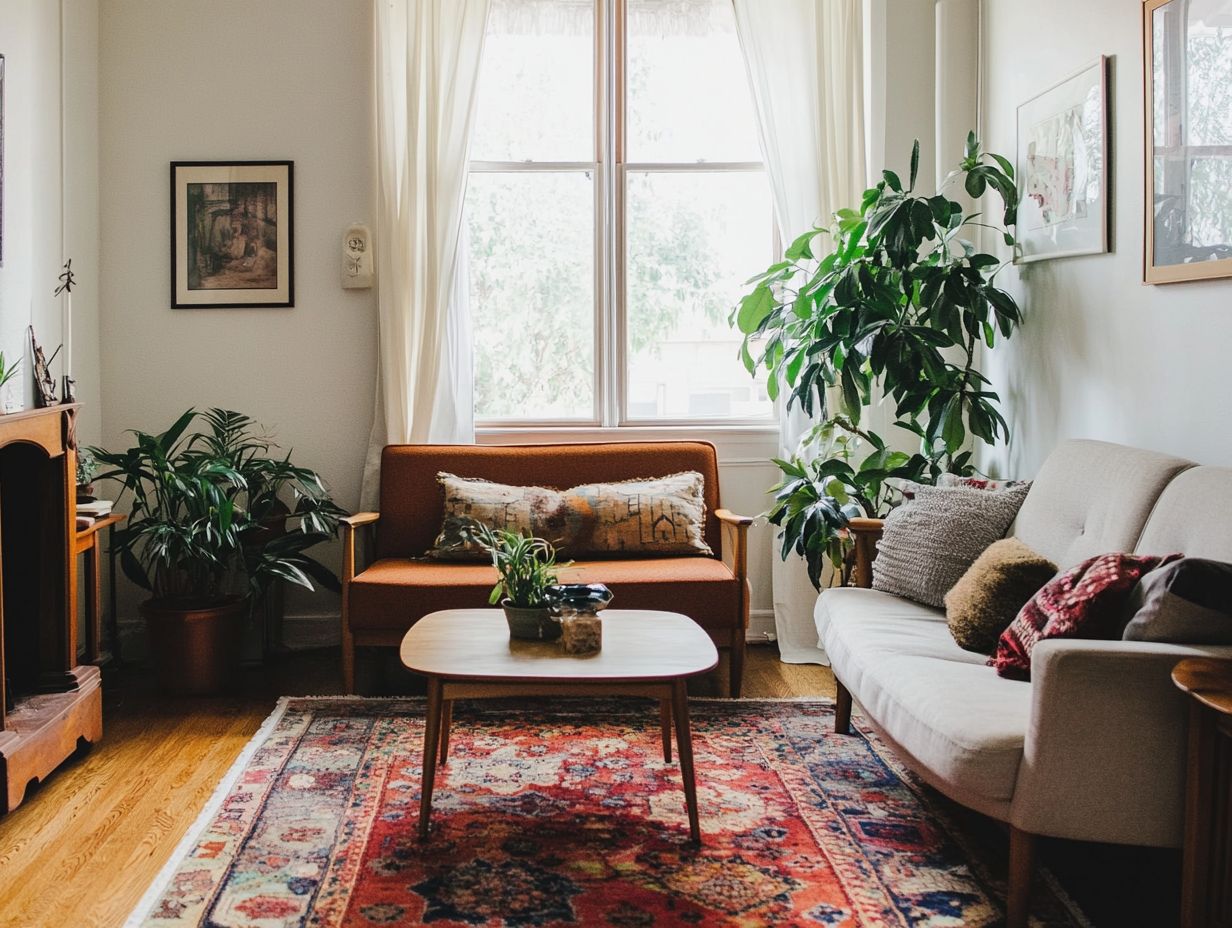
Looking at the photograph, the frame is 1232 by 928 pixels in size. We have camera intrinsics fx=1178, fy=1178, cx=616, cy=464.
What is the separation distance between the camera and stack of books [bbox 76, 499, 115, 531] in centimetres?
358

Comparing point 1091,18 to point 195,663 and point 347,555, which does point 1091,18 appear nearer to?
point 347,555

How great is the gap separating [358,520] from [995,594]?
2.21 m

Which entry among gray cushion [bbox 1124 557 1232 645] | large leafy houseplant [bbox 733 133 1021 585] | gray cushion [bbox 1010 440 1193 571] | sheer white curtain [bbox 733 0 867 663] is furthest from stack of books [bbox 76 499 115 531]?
gray cushion [bbox 1124 557 1232 645]

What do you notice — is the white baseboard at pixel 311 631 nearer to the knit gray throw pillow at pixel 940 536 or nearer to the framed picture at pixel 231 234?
the framed picture at pixel 231 234

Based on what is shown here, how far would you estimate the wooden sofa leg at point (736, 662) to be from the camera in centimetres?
395

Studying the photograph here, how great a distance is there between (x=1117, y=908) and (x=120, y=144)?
14.0ft

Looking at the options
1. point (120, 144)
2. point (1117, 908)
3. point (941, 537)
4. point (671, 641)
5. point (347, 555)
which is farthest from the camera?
point (120, 144)

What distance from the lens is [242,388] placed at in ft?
15.4

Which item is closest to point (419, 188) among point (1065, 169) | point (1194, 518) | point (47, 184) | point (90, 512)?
point (47, 184)

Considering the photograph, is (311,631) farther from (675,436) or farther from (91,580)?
(675,436)

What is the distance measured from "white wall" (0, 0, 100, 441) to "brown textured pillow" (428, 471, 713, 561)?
1.48m

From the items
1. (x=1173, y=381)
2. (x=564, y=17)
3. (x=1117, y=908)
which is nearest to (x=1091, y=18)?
(x=1173, y=381)

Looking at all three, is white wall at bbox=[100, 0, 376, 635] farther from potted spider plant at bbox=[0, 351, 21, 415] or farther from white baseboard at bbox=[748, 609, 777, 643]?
white baseboard at bbox=[748, 609, 777, 643]

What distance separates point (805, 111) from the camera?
463 cm
